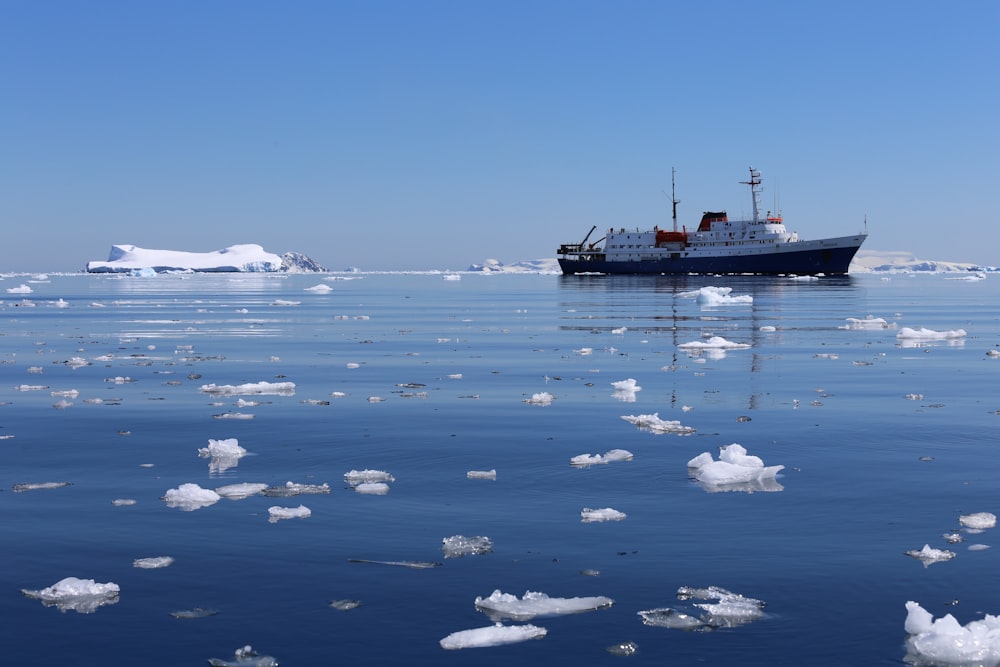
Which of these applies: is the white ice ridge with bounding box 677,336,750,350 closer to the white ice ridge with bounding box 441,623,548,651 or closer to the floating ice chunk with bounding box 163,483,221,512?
the floating ice chunk with bounding box 163,483,221,512

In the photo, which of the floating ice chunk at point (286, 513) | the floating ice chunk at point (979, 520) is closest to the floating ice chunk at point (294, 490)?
the floating ice chunk at point (286, 513)

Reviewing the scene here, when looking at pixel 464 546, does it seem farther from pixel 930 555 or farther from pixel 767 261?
pixel 767 261

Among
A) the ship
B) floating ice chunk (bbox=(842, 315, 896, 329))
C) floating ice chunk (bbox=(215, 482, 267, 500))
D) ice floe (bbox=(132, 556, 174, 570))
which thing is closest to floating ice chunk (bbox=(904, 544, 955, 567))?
ice floe (bbox=(132, 556, 174, 570))

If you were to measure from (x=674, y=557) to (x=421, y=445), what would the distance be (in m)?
4.43

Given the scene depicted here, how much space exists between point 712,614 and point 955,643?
1.16 m

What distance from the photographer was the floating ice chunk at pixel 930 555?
6125 millimetres

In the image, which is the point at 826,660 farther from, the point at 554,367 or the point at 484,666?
the point at 554,367

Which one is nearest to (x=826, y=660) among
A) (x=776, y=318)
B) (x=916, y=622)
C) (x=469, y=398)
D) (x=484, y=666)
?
(x=916, y=622)

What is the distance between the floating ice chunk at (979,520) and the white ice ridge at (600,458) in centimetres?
309

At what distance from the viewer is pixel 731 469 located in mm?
8453

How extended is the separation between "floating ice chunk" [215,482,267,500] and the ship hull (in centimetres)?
10074

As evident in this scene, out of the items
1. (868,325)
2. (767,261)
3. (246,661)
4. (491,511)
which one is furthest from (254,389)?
(767,261)

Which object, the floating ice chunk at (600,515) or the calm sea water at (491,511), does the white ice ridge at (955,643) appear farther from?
the floating ice chunk at (600,515)

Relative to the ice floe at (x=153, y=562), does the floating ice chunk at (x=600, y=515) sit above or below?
below
